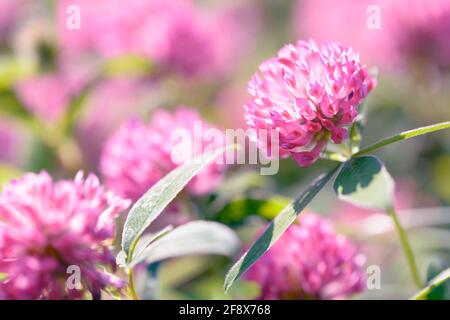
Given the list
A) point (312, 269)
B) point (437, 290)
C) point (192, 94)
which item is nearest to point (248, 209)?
point (312, 269)

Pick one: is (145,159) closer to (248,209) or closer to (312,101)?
(248,209)

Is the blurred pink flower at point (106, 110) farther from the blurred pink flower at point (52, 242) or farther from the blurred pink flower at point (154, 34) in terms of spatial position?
the blurred pink flower at point (52, 242)

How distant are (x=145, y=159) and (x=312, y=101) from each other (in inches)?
16.8

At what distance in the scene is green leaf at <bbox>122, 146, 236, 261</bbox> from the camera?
872mm

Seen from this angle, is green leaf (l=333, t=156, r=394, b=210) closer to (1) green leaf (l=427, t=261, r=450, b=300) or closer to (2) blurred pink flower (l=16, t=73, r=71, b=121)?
(1) green leaf (l=427, t=261, r=450, b=300)

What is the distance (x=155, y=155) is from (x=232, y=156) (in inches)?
6.2

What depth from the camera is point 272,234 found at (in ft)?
2.88

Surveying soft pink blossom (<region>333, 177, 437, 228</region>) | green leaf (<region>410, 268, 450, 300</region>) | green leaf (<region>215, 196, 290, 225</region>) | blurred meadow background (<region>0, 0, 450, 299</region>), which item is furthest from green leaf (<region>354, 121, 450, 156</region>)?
soft pink blossom (<region>333, 177, 437, 228</region>)

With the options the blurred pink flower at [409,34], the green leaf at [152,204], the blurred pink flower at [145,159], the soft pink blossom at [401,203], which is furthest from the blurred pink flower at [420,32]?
the green leaf at [152,204]

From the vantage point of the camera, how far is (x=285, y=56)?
0.95 m

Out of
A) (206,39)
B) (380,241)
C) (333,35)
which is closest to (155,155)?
(380,241)

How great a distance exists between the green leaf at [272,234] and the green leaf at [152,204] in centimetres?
10

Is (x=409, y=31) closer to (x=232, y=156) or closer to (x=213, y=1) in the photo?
(x=232, y=156)

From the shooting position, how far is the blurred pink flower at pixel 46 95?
2061 millimetres
